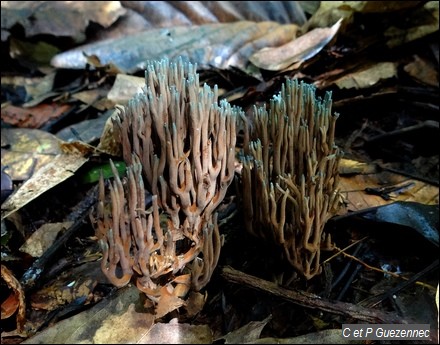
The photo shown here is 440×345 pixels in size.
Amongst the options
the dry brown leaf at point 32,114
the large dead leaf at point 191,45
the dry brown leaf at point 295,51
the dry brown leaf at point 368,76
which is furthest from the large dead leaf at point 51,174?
the dry brown leaf at point 368,76

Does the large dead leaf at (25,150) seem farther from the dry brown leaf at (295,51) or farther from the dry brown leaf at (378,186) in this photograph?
the dry brown leaf at (378,186)

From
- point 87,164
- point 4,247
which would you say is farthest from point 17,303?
point 87,164

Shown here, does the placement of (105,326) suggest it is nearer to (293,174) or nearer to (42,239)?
(42,239)

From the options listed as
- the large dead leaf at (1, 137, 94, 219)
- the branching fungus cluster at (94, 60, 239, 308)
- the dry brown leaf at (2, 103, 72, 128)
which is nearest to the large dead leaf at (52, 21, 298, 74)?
the dry brown leaf at (2, 103, 72, 128)

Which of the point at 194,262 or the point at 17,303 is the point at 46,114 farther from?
the point at 194,262

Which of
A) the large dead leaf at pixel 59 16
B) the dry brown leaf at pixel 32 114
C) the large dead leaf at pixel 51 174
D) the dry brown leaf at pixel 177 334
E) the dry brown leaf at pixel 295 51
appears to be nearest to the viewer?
the dry brown leaf at pixel 177 334

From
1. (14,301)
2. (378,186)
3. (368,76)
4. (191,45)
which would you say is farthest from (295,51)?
(14,301)
